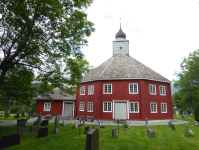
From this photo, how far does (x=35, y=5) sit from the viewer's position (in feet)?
32.2

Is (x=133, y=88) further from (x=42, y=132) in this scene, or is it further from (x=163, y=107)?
(x=42, y=132)

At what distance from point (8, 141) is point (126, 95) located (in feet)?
51.1

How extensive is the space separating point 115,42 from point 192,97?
21.3 metres

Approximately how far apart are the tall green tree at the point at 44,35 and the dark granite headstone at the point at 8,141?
485 cm

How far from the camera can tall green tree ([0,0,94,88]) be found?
10.1 meters

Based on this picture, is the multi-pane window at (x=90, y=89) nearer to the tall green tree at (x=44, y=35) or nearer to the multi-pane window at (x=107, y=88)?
the multi-pane window at (x=107, y=88)

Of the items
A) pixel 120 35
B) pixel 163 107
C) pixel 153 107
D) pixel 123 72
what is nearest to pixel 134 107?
pixel 153 107

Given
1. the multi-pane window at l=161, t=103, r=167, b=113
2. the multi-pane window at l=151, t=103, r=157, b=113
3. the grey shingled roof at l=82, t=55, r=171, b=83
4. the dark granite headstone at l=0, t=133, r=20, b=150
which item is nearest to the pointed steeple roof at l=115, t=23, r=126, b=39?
the grey shingled roof at l=82, t=55, r=171, b=83

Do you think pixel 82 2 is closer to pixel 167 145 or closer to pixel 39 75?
pixel 39 75

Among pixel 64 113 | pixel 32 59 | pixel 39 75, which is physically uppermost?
pixel 32 59

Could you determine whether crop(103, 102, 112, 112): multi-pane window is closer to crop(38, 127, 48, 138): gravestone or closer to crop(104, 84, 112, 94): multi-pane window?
crop(104, 84, 112, 94): multi-pane window

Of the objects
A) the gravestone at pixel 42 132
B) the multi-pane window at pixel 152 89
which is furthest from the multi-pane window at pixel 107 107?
the gravestone at pixel 42 132

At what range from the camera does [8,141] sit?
8.43 m

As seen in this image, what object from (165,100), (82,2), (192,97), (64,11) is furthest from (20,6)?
(192,97)
